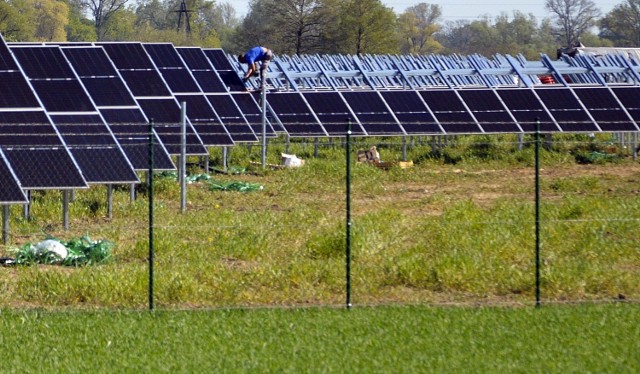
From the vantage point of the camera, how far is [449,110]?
3064 centimetres

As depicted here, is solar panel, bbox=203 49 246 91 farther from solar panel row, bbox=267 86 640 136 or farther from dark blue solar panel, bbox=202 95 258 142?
dark blue solar panel, bbox=202 95 258 142

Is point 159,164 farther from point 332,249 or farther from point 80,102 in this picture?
point 332,249

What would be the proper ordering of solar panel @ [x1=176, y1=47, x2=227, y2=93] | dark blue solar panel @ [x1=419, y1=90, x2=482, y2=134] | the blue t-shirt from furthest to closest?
the blue t-shirt, dark blue solar panel @ [x1=419, y1=90, x2=482, y2=134], solar panel @ [x1=176, y1=47, x2=227, y2=93]

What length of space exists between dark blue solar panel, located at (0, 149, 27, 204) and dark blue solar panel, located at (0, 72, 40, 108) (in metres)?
2.44

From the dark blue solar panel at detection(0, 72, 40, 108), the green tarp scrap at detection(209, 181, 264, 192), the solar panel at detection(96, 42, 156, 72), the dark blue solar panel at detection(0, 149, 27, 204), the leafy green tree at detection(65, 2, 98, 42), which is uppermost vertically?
the leafy green tree at detection(65, 2, 98, 42)

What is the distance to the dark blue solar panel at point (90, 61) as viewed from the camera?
2369 cm

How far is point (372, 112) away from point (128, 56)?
683 centimetres

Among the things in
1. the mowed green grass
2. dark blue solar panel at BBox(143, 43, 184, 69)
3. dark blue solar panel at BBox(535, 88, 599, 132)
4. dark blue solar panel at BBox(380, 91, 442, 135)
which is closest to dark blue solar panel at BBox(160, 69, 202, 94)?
dark blue solar panel at BBox(143, 43, 184, 69)

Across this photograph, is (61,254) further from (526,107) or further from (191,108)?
(526,107)

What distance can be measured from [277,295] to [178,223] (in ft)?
16.5

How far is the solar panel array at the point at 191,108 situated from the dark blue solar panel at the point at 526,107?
3 cm

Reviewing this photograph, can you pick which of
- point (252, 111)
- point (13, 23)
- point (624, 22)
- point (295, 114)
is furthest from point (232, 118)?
point (624, 22)

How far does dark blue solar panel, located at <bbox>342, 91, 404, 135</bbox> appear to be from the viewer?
1168 inches

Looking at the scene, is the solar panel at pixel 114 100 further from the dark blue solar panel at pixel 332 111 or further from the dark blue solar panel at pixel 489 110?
the dark blue solar panel at pixel 489 110
